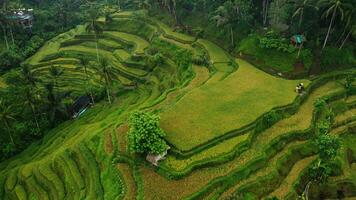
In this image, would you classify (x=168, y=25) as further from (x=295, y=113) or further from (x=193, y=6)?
(x=295, y=113)

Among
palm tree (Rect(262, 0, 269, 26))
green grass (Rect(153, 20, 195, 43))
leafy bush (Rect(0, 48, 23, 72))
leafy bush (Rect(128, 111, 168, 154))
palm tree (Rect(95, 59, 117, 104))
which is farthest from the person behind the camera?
leafy bush (Rect(0, 48, 23, 72))

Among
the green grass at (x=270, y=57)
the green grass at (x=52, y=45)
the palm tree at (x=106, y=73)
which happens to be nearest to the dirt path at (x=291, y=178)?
the green grass at (x=270, y=57)

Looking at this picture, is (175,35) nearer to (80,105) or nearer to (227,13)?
(227,13)

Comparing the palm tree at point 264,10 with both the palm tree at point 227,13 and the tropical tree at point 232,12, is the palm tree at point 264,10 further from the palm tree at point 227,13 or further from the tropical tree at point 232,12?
the palm tree at point 227,13

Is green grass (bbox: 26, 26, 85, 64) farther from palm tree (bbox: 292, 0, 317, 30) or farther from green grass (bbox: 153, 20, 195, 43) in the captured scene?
palm tree (bbox: 292, 0, 317, 30)

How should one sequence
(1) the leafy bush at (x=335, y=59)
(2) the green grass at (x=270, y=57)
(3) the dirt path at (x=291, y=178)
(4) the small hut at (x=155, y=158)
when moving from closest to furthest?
(3) the dirt path at (x=291, y=178)
(4) the small hut at (x=155, y=158)
(1) the leafy bush at (x=335, y=59)
(2) the green grass at (x=270, y=57)

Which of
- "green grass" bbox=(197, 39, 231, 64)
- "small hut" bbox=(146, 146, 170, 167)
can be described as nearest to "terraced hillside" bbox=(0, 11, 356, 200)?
"green grass" bbox=(197, 39, 231, 64)
